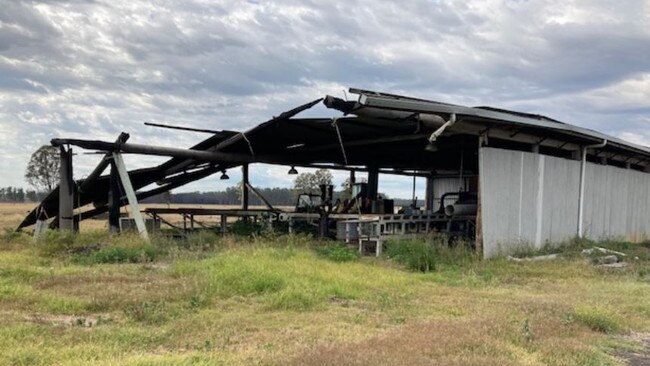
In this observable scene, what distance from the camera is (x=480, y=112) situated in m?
13.5

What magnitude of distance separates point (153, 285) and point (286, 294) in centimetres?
228

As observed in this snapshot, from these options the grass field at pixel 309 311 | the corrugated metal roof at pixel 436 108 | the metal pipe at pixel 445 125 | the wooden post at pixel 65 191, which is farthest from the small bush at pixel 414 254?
the wooden post at pixel 65 191

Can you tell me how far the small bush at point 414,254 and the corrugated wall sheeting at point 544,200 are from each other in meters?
1.98

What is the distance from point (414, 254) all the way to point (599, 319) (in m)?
5.39

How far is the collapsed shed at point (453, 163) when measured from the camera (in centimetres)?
1420

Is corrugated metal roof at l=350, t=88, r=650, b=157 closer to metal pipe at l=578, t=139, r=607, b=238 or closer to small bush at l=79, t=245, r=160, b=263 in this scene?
metal pipe at l=578, t=139, r=607, b=238

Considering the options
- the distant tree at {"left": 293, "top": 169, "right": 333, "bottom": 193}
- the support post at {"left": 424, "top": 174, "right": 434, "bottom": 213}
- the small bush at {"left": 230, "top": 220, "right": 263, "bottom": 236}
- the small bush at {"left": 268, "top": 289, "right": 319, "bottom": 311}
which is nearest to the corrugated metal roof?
the small bush at {"left": 268, "top": 289, "right": 319, "bottom": 311}

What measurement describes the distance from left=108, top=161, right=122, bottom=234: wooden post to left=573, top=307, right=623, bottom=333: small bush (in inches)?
488

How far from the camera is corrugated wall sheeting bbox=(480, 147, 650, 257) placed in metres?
14.5

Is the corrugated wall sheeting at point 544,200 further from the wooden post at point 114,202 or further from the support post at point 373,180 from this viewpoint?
the wooden post at point 114,202

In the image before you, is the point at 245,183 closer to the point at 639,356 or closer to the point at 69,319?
the point at 69,319

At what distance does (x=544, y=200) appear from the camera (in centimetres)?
1647

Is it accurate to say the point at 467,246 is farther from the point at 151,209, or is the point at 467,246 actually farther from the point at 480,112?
the point at 151,209

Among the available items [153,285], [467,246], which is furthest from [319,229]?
[153,285]
